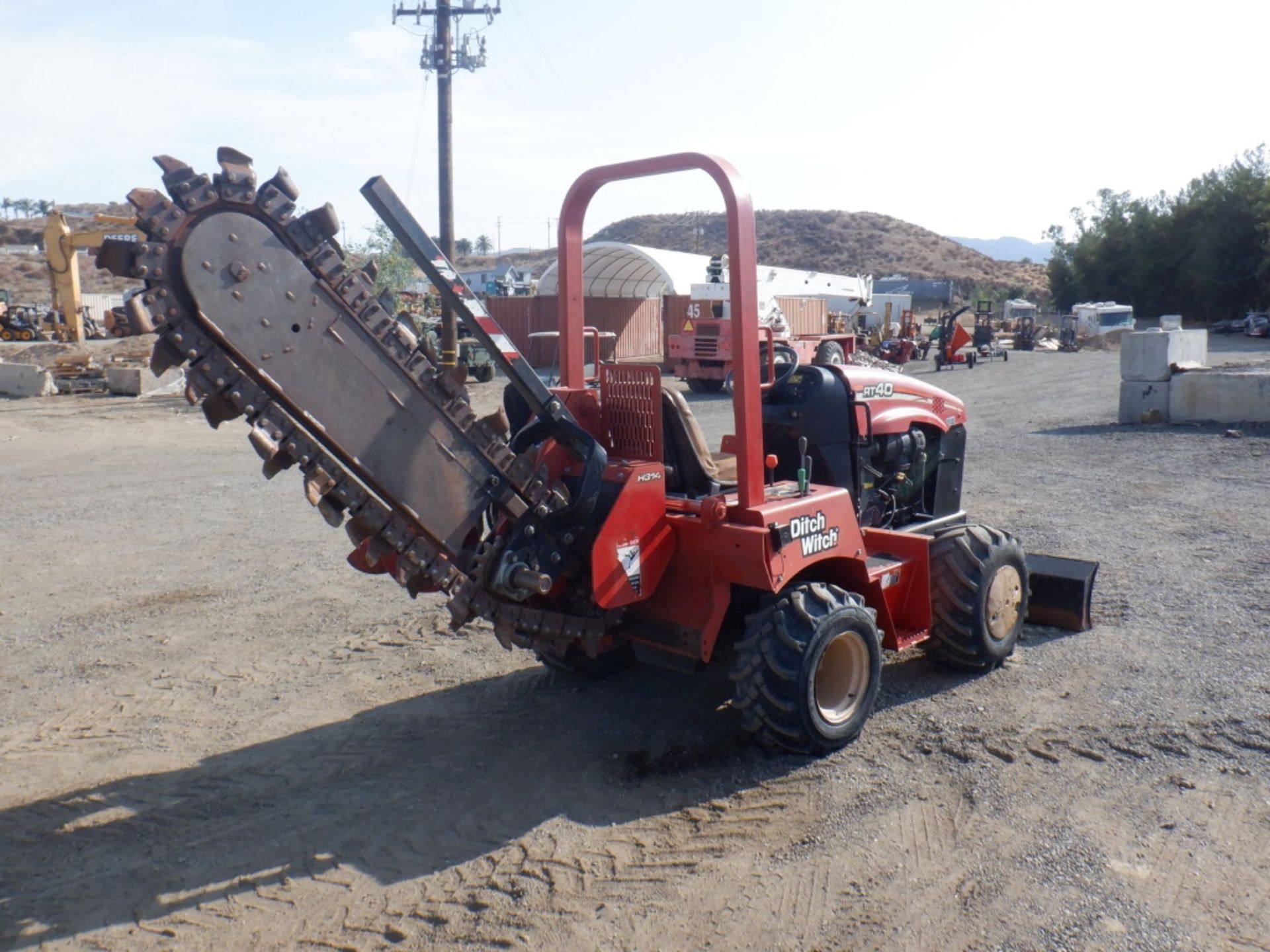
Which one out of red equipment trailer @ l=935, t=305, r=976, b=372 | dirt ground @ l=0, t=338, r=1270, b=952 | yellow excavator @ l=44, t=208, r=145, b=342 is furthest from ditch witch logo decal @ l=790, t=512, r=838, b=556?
red equipment trailer @ l=935, t=305, r=976, b=372

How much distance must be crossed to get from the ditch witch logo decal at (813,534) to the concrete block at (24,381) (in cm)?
2249

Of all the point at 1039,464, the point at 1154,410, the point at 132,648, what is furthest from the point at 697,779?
the point at 1154,410

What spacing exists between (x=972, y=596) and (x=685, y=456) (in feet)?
6.31

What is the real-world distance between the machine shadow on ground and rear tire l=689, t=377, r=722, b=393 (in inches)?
761

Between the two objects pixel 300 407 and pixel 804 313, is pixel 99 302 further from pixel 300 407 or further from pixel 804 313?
pixel 300 407

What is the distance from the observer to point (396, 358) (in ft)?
13.5

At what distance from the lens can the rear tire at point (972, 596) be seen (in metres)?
5.86

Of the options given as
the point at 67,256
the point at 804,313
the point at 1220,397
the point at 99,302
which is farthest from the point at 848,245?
the point at 1220,397

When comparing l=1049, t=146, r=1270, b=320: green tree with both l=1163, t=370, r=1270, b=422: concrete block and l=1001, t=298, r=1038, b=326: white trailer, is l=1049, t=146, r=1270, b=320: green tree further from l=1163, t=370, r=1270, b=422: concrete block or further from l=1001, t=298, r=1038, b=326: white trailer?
l=1163, t=370, r=1270, b=422: concrete block

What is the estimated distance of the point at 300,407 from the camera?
12.8 ft

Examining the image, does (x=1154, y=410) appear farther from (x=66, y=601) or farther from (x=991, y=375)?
(x=66, y=601)

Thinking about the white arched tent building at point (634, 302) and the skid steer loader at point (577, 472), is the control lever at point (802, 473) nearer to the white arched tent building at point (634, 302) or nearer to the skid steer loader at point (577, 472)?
the skid steer loader at point (577, 472)

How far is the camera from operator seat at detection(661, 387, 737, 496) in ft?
16.7

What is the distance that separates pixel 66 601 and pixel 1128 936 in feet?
23.8
